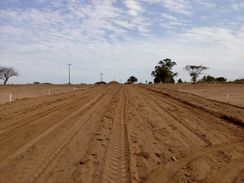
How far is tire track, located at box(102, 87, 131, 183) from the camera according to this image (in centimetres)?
928

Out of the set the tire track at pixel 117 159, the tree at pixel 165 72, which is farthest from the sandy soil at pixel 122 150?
the tree at pixel 165 72

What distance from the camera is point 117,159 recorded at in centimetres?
1109

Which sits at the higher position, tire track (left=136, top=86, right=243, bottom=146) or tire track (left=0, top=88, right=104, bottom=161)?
tire track (left=136, top=86, right=243, bottom=146)

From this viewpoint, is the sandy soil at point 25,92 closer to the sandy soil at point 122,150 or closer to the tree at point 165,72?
the sandy soil at point 122,150

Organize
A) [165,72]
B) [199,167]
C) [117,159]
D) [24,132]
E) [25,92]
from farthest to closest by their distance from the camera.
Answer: [165,72] < [25,92] < [24,132] < [117,159] < [199,167]

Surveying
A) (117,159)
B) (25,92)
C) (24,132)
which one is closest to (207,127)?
(24,132)

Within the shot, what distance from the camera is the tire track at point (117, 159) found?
30.4 feet

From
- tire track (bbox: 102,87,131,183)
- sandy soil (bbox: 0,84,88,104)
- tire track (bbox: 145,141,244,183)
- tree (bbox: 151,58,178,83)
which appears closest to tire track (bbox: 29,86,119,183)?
tire track (bbox: 102,87,131,183)

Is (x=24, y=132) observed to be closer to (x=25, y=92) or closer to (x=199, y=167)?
(x=199, y=167)

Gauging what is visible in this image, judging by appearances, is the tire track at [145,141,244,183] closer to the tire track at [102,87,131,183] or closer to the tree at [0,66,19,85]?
the tire track at [102,87,131,183]

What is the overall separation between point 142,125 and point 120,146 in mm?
5173

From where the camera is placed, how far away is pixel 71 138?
14492 mm

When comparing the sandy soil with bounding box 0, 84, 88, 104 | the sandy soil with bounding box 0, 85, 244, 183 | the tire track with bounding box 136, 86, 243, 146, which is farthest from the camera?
the sandy soil with bounding box 0, 84, 88, 104

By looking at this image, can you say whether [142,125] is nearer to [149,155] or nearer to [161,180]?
[149,155]
